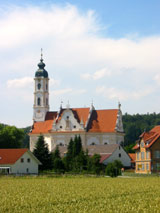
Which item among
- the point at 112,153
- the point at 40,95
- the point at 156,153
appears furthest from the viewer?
the point at 40,95

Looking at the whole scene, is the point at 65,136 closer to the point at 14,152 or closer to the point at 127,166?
the point at 127,166

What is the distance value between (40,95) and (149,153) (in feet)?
124

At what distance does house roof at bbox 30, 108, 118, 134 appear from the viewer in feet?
299

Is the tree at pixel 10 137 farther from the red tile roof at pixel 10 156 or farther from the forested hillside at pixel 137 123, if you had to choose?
the forested hillside at pixel 137 123

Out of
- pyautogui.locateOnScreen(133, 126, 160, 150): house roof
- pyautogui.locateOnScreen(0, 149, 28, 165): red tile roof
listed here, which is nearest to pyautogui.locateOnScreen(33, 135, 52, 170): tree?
pyautogui.locateOnScreen(0, 149, 28, 165): red tile roof

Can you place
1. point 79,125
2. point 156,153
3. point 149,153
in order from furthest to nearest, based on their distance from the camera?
point 79,125, point 156,153, point 149,153

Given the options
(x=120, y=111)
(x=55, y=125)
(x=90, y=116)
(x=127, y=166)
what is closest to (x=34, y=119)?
(x=55, y=125)

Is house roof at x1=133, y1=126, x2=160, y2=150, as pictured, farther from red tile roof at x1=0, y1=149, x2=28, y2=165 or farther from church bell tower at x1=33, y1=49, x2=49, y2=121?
church bell tower at x1=33, y1=49, x2=49, y2=121

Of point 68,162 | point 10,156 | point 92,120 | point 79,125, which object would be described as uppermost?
point 92,120

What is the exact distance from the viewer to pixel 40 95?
98.6m

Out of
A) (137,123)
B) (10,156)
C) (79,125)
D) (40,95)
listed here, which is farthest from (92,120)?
(137,123)

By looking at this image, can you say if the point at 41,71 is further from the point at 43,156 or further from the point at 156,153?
the point at 156,153

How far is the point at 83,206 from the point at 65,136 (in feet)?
237

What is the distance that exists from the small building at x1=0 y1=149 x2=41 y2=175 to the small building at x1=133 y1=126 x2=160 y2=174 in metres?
18.4
